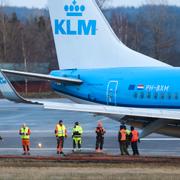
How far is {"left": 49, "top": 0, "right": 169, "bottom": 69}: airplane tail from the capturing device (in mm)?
35625

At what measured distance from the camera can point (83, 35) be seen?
118 feet

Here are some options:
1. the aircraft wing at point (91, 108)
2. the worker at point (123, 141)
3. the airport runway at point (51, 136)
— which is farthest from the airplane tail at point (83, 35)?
the aircraft wing at point (91, 108)

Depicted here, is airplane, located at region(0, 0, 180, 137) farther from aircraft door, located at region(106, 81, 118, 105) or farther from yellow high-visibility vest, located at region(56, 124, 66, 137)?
yellow high-visibility vest, located at region(56, 124, 66, 137)

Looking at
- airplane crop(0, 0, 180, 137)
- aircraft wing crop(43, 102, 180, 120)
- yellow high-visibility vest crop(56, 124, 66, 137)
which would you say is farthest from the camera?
yellow high-visibility vest crop(56, 124, 66, 137)

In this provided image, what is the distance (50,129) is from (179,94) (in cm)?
1629

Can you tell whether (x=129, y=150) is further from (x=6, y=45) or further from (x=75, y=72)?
(x=6, y=45)

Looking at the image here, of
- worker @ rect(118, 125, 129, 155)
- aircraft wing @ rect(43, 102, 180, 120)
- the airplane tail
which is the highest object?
the airplane tail

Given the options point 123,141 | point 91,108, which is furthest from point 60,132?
point 91,108

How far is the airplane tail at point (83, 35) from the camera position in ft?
117

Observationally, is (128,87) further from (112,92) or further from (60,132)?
(60,132)

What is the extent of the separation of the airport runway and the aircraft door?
2260 mm

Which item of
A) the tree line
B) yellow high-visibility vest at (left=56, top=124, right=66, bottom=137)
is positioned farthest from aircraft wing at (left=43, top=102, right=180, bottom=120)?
the tree line

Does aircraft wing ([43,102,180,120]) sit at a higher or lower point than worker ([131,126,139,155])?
higher

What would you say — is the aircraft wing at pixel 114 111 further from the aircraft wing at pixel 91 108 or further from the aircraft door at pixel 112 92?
the aircraft door at pixel 112 92
